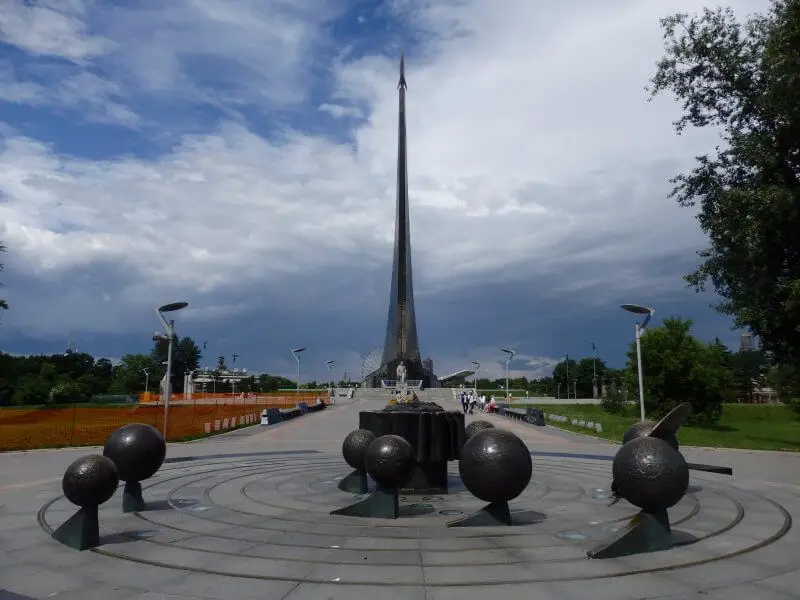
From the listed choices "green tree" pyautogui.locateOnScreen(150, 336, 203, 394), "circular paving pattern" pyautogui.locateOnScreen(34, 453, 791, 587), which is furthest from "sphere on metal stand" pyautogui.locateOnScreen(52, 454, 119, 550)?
"green tree" pyautogui.locateOnScreen(150, 336, 203, 394)

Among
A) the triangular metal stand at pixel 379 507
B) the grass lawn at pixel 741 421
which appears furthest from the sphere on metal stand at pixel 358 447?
the grass lawn at pixel 741 421

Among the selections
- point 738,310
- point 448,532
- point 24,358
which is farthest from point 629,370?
point 24,358

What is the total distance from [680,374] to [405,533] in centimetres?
4431

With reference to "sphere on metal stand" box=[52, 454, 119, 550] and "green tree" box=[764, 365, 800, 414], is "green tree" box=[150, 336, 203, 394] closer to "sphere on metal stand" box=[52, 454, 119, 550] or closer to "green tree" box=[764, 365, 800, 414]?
"green tree" box=[764, 365, 800, 414]

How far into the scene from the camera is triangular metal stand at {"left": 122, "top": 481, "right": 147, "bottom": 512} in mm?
10336

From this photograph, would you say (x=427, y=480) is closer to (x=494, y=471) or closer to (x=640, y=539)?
(x=494, y=471)

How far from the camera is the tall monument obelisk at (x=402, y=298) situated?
93188 millimetres

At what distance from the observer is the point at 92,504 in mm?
8242

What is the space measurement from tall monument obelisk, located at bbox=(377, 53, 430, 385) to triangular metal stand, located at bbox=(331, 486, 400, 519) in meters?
82.3

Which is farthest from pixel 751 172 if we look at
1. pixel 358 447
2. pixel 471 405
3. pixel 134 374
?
pixel 134 374

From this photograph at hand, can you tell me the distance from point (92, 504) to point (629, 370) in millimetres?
49751

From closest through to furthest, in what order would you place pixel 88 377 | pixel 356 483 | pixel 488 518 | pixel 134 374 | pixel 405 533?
pixel 405 533, pixel 488 518, pixel 356 483, pixel 88 377, pixel 134 374

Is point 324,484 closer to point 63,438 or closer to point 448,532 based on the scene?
point 448,532

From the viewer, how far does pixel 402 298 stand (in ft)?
312
